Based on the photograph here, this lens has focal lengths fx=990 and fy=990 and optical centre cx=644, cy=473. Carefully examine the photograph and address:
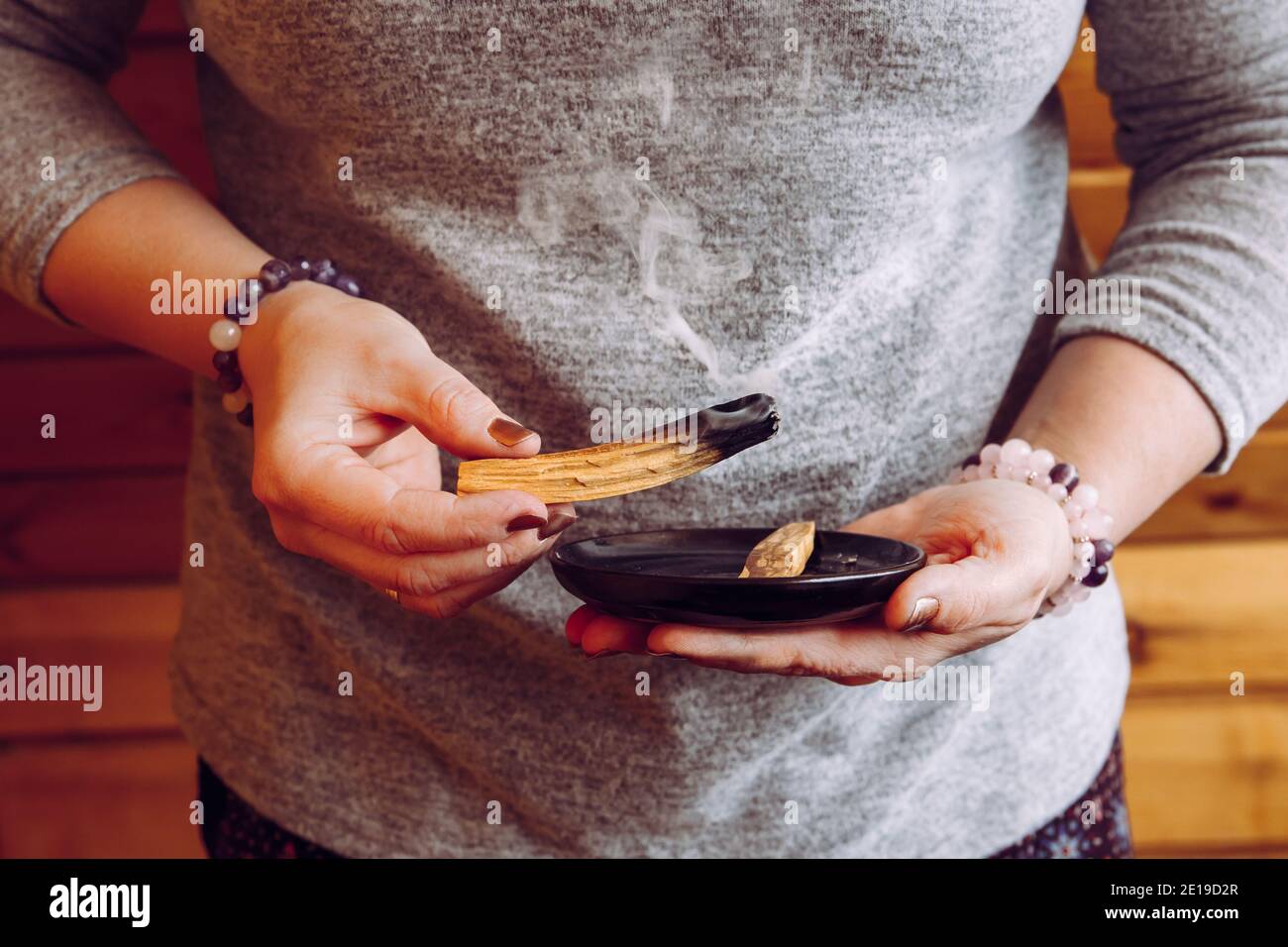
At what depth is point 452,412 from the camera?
0.54 meters

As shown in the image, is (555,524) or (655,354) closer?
(555,524)

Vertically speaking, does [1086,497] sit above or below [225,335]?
below

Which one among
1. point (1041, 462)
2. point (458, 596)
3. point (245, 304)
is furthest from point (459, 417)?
point (1041, 462)

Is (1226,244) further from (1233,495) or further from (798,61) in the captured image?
(1233,495)

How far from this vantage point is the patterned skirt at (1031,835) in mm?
806

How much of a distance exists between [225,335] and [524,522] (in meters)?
0.28

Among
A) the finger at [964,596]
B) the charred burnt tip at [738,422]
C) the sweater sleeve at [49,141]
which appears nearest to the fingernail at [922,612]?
the finger at [964,596]

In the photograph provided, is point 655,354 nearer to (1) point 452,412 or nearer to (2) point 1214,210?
(1) point 452,412

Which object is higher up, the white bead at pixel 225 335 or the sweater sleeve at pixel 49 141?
the sweater sleeve at pixel 49 141

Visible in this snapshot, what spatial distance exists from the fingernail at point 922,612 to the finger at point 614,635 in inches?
5.8

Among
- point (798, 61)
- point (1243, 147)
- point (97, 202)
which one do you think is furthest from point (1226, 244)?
point (97, 202)

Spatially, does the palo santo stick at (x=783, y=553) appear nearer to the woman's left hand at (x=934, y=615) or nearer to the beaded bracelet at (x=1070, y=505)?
the woman's left hand at (x=934, y=615)

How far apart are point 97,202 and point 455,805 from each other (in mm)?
526

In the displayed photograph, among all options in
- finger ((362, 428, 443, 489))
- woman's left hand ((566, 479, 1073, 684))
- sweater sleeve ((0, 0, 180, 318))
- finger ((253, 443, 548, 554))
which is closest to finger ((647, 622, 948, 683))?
woman's left hand ((566, 479, 1073, 684))
